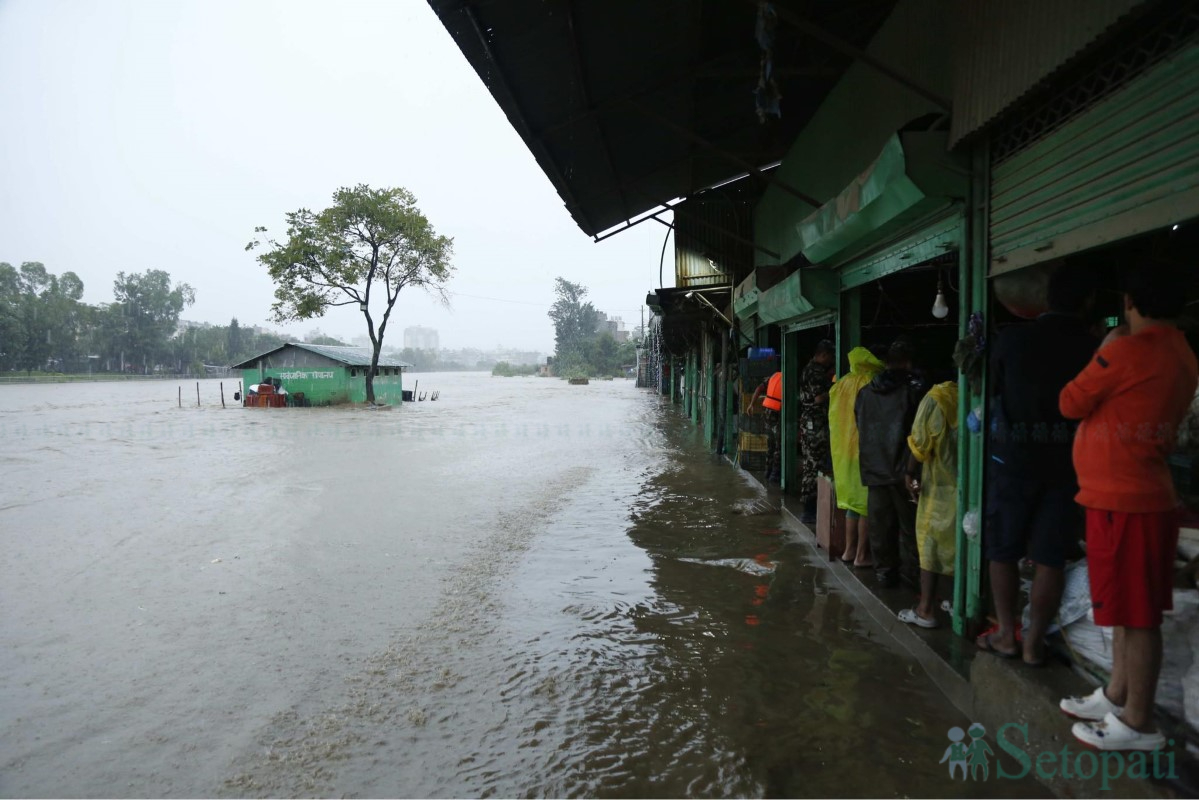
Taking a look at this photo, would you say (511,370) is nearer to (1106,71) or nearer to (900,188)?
Answer: (900,188)

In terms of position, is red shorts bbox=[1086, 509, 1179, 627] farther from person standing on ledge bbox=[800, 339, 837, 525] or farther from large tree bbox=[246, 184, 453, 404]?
large tree bbox=[246, 184, 453, 404]

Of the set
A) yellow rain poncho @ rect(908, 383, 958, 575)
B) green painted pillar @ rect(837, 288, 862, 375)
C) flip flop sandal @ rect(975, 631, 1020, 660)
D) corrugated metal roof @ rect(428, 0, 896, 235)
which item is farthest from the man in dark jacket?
corrugated metal roof @ rect(428, 0, 896, 235)

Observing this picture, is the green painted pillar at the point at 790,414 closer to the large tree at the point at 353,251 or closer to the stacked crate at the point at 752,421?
the stacked crate at the point at 752,421

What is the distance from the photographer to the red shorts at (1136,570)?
2186 mm

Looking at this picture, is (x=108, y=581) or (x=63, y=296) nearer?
(x=108, y=581)

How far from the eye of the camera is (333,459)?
13961 millimetres

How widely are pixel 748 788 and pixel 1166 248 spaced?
368 centimetres

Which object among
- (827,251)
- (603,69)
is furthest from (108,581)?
(827,251)

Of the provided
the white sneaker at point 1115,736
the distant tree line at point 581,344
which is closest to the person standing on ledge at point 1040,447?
the white sneaker at point 1115,736

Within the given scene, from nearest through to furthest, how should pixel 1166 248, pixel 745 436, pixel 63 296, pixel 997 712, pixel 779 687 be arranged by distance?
pixel 997 712, pixel 779 687, pixel 1166 248, pixel 745 436, pixel 63 296

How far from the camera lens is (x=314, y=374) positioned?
33875 millimetres

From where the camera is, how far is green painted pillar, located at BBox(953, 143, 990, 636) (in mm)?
3234

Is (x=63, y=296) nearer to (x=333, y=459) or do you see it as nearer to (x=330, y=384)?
(x=330, y=384)

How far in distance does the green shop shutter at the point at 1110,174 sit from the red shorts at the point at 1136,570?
3.17 feet
